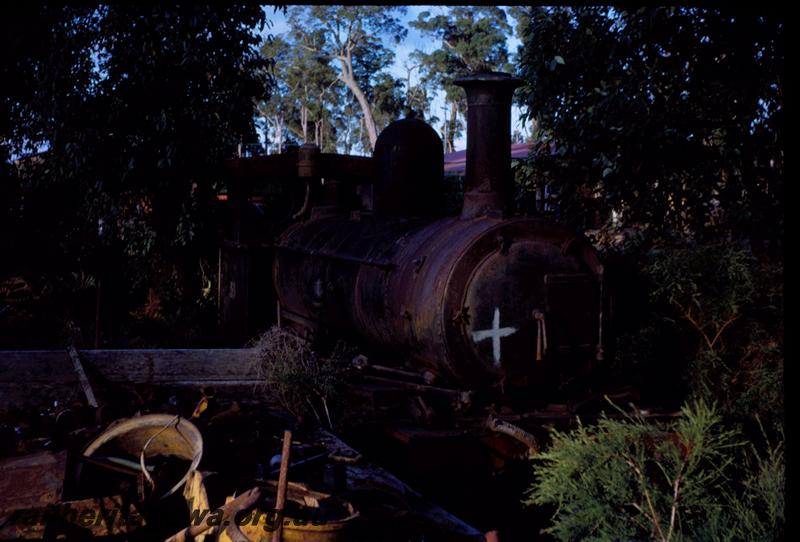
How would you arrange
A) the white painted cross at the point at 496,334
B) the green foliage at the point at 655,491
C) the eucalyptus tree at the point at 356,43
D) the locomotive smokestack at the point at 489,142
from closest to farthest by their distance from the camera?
the green foliage at the point at 655,491 < the white painted cross at the point at 496,334 < the locomotive smokestack at the point at 489,142 < the eucalyptus tree at the point at 356,43

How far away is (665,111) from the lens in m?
8.24

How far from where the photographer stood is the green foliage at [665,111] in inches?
309

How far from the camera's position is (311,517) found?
3844mm

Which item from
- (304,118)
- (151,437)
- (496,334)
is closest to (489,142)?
(496,334)

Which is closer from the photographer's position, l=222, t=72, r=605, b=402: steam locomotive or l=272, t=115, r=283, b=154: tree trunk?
l=222, t=72, r=605, b=402: steam locomotive

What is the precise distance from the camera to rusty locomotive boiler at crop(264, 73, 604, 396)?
20.0 ft

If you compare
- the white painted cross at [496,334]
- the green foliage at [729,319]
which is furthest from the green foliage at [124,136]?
the green foliage at [729,319]

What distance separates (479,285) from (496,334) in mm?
378

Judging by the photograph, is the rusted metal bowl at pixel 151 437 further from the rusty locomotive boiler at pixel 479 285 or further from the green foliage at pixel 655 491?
the green foliage at pixel 655 491

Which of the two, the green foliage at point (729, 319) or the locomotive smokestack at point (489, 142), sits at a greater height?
the locomotive smokestack at point (489, 142)

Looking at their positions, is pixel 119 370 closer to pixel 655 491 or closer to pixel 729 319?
pixel 729 319

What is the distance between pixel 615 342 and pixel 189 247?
6.62 m

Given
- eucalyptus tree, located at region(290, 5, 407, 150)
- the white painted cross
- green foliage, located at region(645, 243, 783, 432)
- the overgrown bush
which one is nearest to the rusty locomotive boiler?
the white painted cross

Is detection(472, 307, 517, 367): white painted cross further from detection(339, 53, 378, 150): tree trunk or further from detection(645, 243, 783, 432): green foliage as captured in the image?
detection(339, 53, 378, 150): tree trunk
